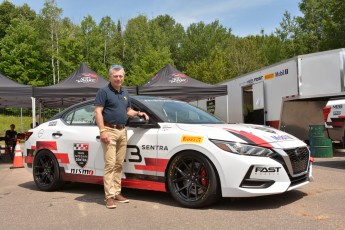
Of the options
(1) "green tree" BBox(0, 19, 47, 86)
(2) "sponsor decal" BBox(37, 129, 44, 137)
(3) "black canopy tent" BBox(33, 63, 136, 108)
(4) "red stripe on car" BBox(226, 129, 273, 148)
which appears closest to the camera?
(4) "red stripe on car" BBox(226, 129, 273, 148)

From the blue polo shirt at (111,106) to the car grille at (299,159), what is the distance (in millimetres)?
2170

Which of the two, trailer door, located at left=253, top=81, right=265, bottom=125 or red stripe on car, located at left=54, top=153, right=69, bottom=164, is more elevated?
trailer door, located at left=253, top=81, right=265, bottom=125

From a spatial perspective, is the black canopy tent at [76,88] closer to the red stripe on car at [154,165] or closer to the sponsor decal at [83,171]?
the sponsor decal at [83,171]

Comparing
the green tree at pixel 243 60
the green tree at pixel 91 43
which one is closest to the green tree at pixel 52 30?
the green tree at pixel 91 43

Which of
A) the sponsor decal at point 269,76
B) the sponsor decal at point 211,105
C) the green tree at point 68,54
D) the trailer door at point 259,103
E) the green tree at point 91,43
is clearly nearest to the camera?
the sponsor decal at point 269,76

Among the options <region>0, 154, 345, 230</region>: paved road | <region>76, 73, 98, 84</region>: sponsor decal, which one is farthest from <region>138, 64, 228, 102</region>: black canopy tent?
<region>0, 154, 345, 230</region>: paved road

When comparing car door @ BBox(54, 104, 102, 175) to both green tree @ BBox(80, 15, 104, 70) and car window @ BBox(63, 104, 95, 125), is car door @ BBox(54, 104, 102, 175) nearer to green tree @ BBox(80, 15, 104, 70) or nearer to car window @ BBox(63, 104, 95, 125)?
car window @ BBox(63, 104, 95, 125)

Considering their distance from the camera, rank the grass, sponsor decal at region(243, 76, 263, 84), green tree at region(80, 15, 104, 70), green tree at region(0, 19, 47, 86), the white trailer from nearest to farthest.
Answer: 1. the white trailer
2. sponsor decal at region(243, 76, 263, 84)
3. the grass
4. green tree at region(0, 19, 47, 86)
5. green tree at region(80, 15, 104, 70)

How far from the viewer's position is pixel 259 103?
13859mm

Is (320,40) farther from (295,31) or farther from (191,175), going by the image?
(191,175)

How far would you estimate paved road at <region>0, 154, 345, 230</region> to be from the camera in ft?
13.9

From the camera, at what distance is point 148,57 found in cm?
4266

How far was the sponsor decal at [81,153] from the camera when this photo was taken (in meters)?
5.93

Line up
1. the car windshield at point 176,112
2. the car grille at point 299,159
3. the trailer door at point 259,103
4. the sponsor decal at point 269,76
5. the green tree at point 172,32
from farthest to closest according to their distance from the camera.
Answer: the green tree at point 172,32, the trailer door at point 259,103, the sponsor decal at point 269,76, the car windshield at point 176,112, the car grille at point 299,159
